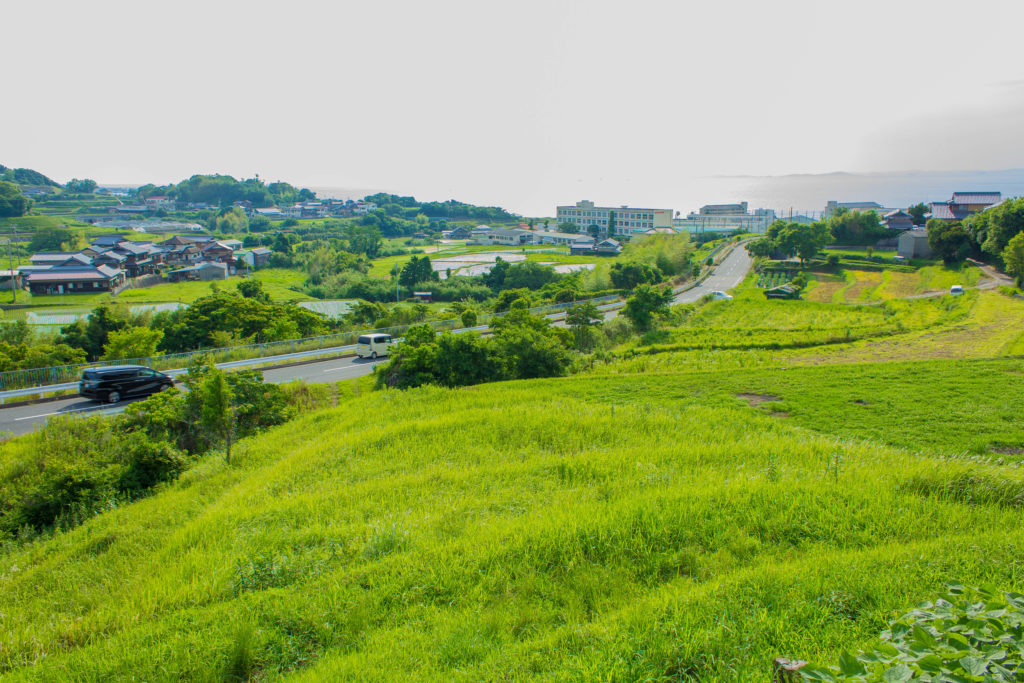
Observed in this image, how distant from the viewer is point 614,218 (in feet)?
334

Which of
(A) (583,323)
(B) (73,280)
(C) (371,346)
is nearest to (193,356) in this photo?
(C) (371,346)

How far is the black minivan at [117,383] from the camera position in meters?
15.8

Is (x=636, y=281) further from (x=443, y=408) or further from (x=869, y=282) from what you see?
(x=443, y=408)

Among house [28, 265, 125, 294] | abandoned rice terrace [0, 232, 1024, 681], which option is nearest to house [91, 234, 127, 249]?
house [28, 265, 125, 294]

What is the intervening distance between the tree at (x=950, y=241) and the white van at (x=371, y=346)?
44.4m

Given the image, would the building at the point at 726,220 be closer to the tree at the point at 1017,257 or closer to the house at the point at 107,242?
the tree at the point at 1017,257

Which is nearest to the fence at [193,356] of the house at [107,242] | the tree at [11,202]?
the house at [107,242]

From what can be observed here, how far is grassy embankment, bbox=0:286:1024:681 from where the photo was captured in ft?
12.4

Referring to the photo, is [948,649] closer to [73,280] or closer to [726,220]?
[73,280]

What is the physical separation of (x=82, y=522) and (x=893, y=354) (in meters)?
21.7

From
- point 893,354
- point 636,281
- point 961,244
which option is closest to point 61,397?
point 893,354

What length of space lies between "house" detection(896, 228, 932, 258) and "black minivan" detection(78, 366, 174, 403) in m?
56.0

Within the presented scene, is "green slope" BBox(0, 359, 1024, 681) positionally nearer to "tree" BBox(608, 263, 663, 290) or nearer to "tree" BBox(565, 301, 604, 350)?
"tree" BBox(565, 301, 604, 350)

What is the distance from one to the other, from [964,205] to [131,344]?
221 ft
